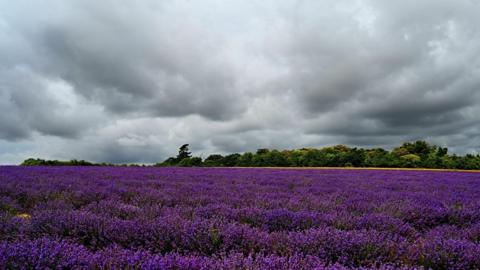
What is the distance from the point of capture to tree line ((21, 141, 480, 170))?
970 inches

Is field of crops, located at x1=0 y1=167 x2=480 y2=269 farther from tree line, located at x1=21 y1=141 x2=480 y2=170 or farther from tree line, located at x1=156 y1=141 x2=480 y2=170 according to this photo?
tree line, located at x1=156 y1=141 x2=480 y2=170

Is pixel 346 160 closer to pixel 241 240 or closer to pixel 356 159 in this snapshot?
pixel 356 159

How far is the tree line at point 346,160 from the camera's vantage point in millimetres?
24641

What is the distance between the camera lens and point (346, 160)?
89.9 feet

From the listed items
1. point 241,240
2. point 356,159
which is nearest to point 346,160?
point 356,159

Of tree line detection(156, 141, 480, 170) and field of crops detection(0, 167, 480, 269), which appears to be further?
tree line detection(156, 141, 480, 170)

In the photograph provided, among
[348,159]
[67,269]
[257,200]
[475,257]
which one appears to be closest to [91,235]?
[67,269]

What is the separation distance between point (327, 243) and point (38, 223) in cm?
273

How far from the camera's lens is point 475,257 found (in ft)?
8.02

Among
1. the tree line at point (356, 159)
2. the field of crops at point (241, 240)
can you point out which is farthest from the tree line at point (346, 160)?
the field of crops at point (241, 240)

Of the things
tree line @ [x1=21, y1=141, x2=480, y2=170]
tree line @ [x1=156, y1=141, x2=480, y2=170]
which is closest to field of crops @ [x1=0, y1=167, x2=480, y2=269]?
tree line @ [x1=21, y1=141, x2=480, y2=170]

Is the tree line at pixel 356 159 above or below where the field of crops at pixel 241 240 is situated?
above

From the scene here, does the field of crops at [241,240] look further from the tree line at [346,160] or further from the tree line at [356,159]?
the tree line at [356,159]

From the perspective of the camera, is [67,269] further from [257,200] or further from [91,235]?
[257,200]
